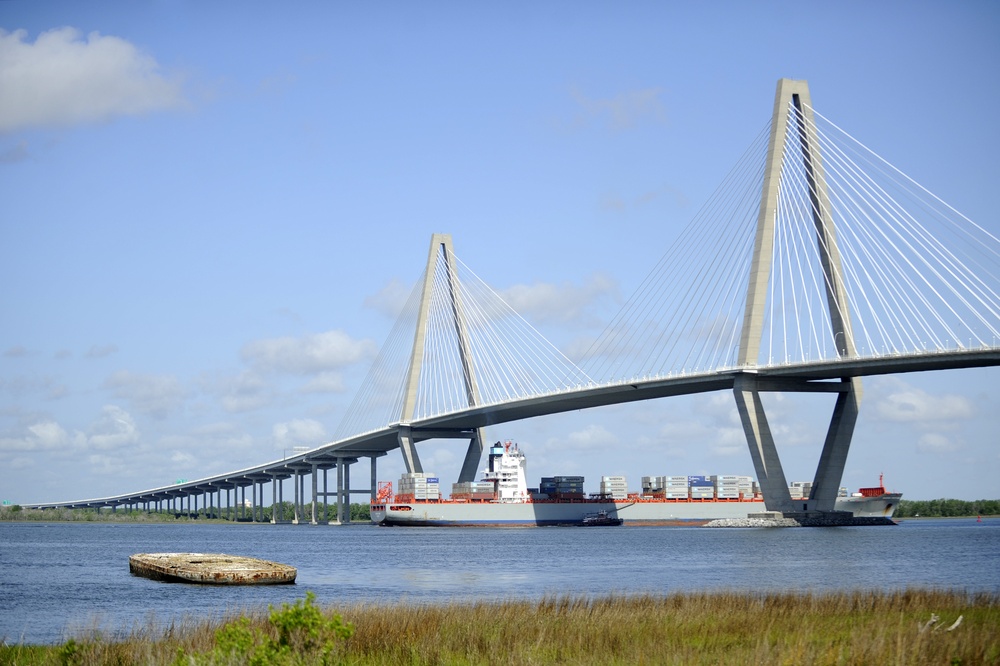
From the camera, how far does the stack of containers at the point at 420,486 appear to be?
8062 cm

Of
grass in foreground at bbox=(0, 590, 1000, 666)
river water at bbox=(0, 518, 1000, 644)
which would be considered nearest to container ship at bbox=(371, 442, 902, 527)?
river water at bbox=(0, 518, 1000, 644)

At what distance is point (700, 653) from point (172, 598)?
1383 cm

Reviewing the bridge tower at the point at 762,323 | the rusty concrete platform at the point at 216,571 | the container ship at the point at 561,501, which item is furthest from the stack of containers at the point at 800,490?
the rusty concrete platform at the point at 216,571

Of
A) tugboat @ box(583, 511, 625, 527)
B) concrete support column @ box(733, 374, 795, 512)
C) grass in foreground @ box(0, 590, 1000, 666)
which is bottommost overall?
tugboat @ box(583, 511, 625, 527)

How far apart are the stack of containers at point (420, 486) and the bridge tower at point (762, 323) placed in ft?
98.6

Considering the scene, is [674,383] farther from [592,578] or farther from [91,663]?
[91,663]

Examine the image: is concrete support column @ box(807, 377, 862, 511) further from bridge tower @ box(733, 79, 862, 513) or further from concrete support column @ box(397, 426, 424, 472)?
concrete support column @ box(397, 426, 424, 472)

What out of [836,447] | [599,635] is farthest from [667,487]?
[599,635]

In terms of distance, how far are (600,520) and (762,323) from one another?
32.9 meters

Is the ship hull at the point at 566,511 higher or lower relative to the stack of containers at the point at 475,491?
lower

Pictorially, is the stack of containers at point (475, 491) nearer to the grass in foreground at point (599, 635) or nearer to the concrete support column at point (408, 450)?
the concrete support column at point (408, 450)

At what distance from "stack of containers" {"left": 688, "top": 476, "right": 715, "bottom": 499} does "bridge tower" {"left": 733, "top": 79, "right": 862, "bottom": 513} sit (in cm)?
2849

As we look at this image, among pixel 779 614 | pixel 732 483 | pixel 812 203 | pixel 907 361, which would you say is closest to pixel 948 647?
pixel 779 614

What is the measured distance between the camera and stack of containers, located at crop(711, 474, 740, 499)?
87.8m
